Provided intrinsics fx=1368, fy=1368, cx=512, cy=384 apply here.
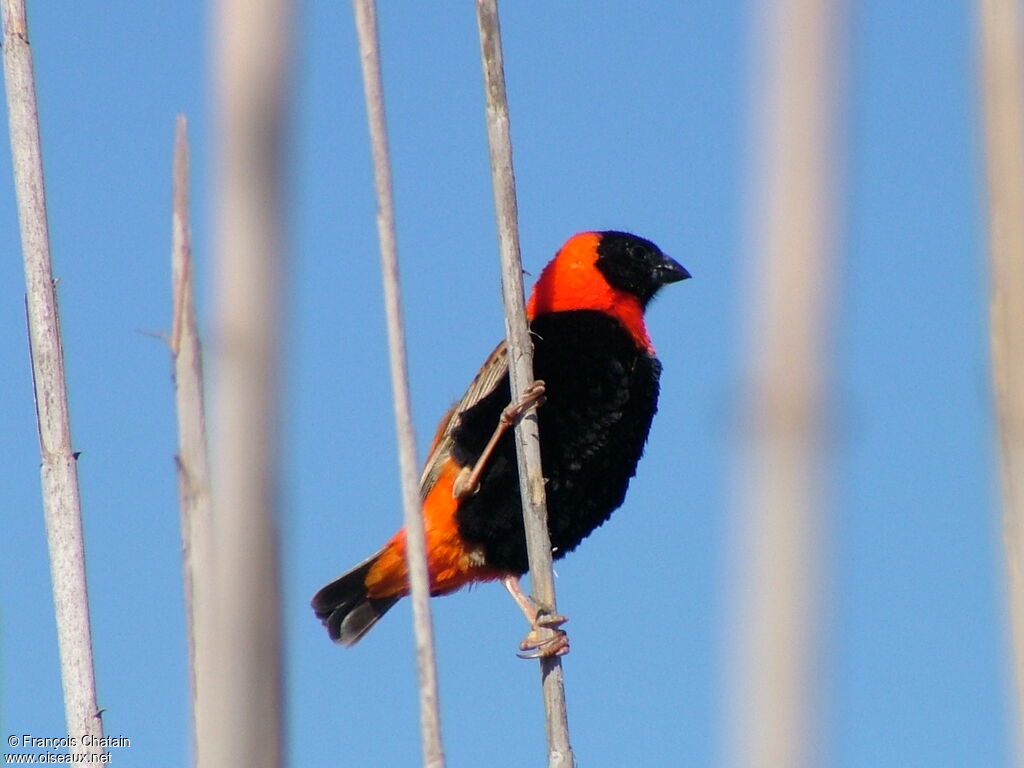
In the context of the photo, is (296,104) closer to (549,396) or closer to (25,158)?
(25,158)

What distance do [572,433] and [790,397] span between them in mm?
3091

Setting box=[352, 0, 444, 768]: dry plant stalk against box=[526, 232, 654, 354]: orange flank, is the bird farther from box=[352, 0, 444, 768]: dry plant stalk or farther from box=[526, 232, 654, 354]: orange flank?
box=[352, 0, 444, 768]: dry plant stalk

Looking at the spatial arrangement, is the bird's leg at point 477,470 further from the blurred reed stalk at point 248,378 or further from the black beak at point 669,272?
the blurred reed stalk at point 248,378

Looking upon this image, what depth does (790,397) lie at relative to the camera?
106cm

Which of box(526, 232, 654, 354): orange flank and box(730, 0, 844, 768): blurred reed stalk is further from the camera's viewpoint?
box(526, 232, 654, 354): orange flank

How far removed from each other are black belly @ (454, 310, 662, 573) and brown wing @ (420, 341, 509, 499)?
34 mm

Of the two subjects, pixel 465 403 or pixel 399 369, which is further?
pixel 465 403

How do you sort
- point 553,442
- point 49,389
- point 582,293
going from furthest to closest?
point 582,293, point 553,442, point 49,389

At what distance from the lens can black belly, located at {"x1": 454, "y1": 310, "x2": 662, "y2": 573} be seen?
4156 millimetres

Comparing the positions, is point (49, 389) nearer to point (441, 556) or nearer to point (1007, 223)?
point (1007, 223)

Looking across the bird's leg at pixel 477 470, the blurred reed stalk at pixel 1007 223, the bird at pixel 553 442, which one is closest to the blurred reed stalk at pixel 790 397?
the blurred reed stalk at pixel 1007 223

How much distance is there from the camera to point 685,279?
16.1 ft

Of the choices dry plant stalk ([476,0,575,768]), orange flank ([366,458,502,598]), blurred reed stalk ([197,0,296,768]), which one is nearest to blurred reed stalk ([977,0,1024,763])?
blurred reed stalk ([197,0,296,768])

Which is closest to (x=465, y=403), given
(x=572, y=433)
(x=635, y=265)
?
(x=572, y=433)
